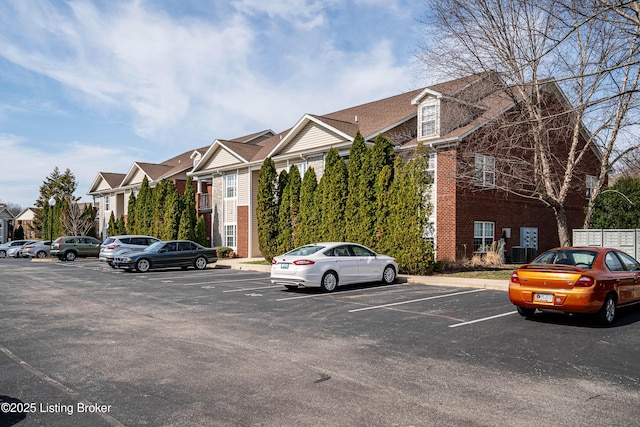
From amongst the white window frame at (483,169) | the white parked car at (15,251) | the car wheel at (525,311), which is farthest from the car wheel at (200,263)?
the white parked car at (15,251)

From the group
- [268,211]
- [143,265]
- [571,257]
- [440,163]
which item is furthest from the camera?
[268,211]

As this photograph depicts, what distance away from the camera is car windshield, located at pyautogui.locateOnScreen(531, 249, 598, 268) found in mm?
9688

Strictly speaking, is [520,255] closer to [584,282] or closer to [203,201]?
[584,282]

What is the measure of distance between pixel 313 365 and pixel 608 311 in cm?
619

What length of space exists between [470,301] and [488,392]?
7.22 meters

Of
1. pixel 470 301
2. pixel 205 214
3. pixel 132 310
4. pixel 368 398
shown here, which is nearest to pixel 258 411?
pixel 368 398

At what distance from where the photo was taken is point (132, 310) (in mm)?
11367

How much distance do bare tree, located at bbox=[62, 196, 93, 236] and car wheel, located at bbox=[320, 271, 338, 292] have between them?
41075 mm

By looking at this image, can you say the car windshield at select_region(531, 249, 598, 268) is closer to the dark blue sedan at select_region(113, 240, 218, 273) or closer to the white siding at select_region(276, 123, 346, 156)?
the white siding at select_region(276, 123, 346, 156)

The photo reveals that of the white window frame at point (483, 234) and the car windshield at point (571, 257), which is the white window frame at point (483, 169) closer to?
the white window frame at point (483, 234)

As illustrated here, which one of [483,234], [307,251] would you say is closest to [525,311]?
[307,251]

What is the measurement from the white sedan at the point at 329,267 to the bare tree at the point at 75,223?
131 ft

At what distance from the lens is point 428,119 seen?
23.9m

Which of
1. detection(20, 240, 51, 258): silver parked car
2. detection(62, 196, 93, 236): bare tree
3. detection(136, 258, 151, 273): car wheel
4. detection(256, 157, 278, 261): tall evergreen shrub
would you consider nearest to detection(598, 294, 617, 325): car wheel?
detection(136, 258, 151, 273): car wheel
